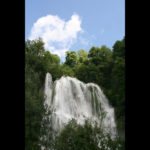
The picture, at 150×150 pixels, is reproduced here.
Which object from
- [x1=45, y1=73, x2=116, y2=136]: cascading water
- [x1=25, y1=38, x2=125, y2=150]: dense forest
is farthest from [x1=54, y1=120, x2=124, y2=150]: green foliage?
[x1=45, y1=73, x2=116, y2=136]: cascading water

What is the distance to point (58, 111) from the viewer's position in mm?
4570

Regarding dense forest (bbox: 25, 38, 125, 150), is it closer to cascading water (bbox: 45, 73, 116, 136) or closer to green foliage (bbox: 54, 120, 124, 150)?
green foliage (bbox: 54, 120, 124, 150)

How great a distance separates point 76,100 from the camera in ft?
17.1

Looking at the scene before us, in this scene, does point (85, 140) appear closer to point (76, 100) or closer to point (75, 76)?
point (76, 100)

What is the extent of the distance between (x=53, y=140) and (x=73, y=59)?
166 inches

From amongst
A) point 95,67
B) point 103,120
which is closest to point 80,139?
point 103,120

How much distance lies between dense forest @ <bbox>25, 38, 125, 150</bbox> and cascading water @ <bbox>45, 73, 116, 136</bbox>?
0.70 feet

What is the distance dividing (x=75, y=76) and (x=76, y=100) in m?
1.14

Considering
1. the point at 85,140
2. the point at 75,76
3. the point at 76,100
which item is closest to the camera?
the point at 85,140

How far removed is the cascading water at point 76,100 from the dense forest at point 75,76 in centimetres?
21

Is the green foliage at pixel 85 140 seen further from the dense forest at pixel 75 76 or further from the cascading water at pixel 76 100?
the cascading water at pixel 76 100

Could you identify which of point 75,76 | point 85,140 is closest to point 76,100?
point 75,76
